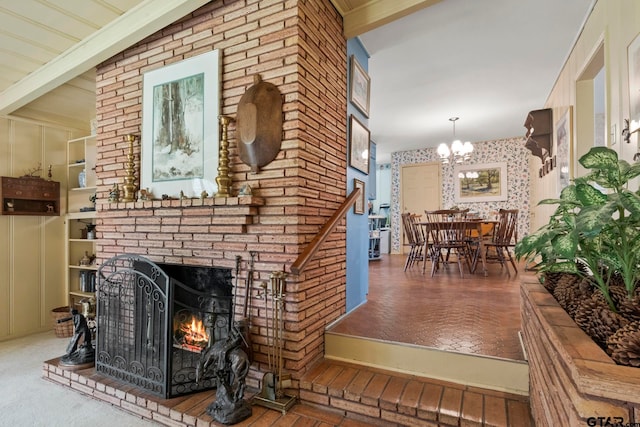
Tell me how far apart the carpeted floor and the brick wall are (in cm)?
98

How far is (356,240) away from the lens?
287 cm

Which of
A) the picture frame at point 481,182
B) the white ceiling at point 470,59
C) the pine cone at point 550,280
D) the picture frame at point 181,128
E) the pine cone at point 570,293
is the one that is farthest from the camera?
the picture frame at point 481,182

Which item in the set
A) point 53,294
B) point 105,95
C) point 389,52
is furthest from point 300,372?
point 53,294

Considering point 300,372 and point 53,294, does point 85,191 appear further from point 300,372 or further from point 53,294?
point 300,372

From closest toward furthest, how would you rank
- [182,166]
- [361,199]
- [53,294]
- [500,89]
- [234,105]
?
[234,105] < [182,166] < [361,199] < [53,294] < [500,89]

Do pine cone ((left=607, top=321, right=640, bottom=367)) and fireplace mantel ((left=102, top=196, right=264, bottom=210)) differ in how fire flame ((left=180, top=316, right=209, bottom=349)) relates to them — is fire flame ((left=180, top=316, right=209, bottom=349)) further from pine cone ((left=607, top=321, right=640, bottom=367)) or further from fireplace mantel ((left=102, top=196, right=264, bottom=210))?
pine cone ((left=607, top=321, right=640, bottom=367))

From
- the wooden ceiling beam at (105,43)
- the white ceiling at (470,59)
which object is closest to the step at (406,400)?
the wooden ceiling beam at (105,43)

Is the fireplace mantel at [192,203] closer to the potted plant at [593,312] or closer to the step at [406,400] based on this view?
the step at [406,400]

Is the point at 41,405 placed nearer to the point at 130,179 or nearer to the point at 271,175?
the point at 130,179

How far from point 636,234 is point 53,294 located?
5.15 metres

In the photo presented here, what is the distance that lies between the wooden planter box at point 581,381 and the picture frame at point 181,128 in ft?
6.48

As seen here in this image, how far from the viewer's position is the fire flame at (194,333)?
7.64ft

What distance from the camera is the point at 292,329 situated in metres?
1.90

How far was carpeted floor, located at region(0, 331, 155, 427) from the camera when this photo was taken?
1.92 meters
